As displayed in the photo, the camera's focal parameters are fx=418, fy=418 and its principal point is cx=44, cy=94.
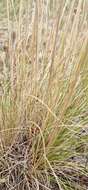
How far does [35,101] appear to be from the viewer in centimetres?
143

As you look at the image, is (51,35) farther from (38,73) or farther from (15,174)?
(15,174)

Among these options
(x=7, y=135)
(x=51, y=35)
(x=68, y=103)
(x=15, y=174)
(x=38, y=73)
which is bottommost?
(x=15, y=174)

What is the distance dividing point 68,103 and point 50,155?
0.19m

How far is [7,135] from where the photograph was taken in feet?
4.76

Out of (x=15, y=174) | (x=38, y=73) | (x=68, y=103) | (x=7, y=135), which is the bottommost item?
(x=15, y=174)

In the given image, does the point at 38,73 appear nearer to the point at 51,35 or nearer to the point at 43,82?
the point at 43,82

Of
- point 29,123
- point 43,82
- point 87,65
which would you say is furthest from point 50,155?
point 87,65

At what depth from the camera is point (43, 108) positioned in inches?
55.4

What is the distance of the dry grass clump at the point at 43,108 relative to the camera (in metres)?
1.40

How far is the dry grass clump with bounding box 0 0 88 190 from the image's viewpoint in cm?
140

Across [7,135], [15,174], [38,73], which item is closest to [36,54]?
[38,73]

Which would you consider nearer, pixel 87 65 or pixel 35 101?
pixel 35 101

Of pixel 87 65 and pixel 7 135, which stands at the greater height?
pixel 87 65

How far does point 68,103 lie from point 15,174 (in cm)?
30
